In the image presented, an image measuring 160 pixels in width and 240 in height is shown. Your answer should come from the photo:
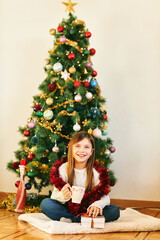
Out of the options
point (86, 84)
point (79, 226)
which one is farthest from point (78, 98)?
point (79, 226)

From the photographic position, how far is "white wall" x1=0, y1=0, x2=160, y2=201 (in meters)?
2.85

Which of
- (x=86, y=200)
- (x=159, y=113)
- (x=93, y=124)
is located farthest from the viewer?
(x=159, y=113)

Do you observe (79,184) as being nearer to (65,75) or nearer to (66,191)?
(66,191)

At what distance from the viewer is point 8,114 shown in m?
3.16

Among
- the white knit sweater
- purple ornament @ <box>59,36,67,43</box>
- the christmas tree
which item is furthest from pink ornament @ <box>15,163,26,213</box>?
purple ornament @ <box>59,36,67,43</box>

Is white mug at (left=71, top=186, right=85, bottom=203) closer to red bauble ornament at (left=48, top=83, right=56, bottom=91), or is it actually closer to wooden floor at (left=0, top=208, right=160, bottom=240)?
wooden floor at (left=0, top=208, right=160, bottom=240)

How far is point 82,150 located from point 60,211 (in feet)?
1.20

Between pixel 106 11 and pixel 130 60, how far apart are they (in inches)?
19.2

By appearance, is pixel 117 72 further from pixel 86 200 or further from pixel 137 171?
pixel 86 200

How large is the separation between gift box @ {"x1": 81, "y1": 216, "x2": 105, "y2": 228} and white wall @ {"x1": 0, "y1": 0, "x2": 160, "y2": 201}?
3.55 feet

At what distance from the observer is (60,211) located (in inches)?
76.2

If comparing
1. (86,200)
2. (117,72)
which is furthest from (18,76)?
(86,200)

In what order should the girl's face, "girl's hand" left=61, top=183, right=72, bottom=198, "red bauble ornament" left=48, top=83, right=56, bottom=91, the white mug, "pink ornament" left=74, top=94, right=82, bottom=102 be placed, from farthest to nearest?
"red bauble ornament" left=48, top=83, right=56, bottom=91 < "pink ornament" left=74, top=94, right=82, bottom=102 < the girl's face < "girl's hand" left=61, top=183, right=72, bottom=198 < the white mug

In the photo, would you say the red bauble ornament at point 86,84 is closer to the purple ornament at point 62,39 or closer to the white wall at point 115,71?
the purple ornament at point 62,39
